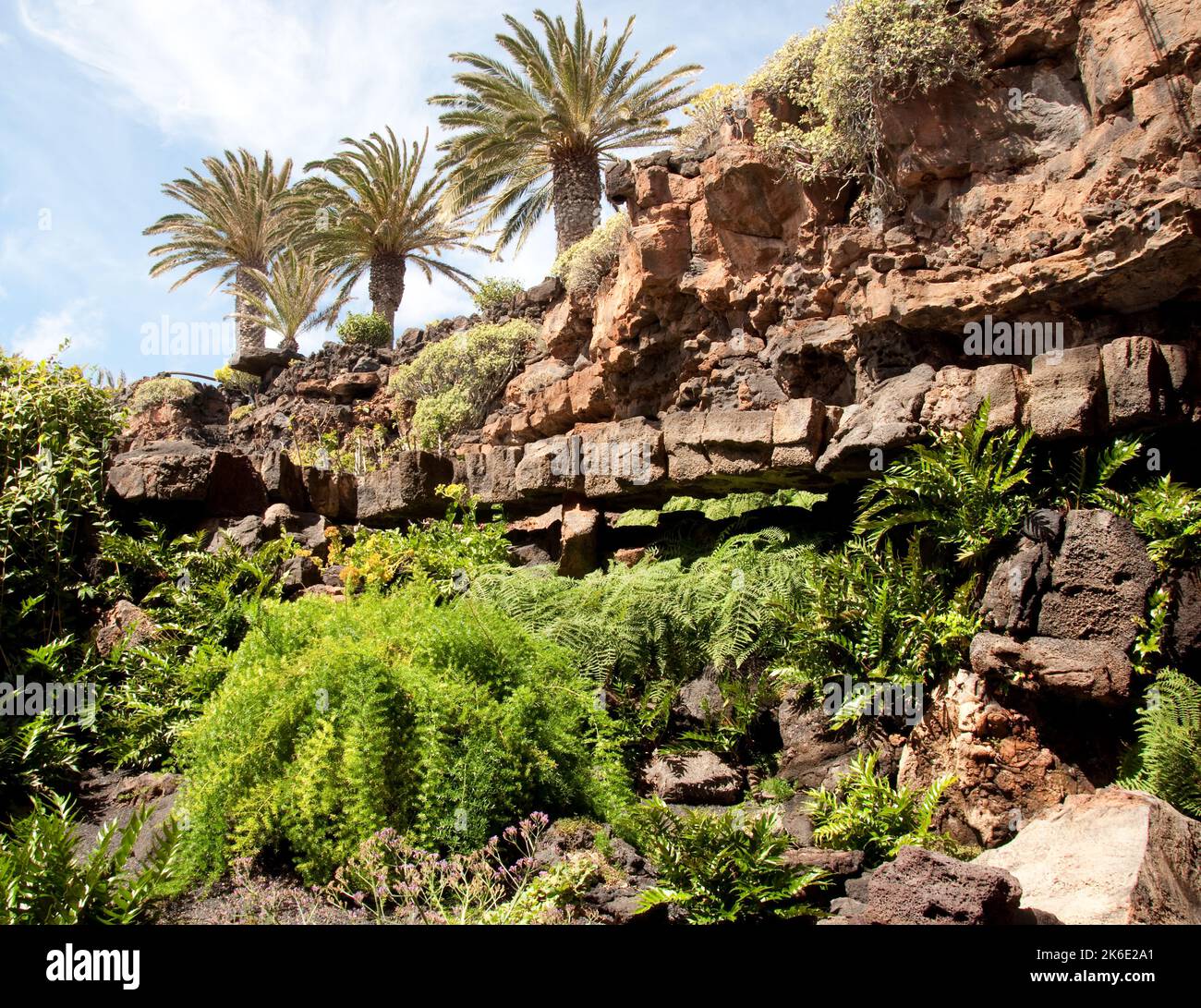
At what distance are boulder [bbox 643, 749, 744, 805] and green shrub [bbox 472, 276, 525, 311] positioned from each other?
10929 millimetres

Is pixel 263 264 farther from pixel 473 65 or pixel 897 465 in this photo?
pixel 897 465

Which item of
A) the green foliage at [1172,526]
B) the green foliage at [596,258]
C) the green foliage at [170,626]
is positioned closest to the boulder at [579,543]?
the green foliage at [170,626]

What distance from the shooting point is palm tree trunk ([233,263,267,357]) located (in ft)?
81.4

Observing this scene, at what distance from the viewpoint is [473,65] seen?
18500 millimetres

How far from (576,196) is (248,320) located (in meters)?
11.3

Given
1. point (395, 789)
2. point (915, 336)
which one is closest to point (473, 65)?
point (915, 336)

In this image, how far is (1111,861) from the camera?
4.30 meters

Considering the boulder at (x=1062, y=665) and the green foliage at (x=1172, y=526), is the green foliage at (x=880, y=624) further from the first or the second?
the green foliage at (x=1172, y=526)

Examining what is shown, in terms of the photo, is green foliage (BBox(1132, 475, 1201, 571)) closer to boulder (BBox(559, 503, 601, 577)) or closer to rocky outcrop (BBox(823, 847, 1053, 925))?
rocky outcrop (BBox(823, 847, 1053, 925))

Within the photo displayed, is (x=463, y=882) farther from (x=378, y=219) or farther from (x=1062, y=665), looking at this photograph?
(x=378, y=219)

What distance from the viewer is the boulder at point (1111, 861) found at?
407 cm

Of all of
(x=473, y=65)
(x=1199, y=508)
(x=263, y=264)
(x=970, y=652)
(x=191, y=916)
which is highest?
(x=473, y=65)

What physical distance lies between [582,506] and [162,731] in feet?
15.6

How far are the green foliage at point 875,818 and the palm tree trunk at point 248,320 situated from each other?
850 inches
